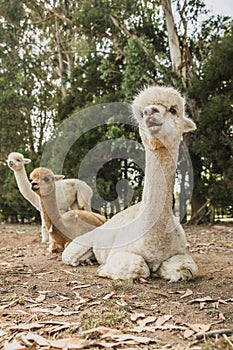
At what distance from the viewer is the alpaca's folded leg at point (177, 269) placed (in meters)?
3.53

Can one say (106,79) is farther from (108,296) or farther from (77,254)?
(108,296)

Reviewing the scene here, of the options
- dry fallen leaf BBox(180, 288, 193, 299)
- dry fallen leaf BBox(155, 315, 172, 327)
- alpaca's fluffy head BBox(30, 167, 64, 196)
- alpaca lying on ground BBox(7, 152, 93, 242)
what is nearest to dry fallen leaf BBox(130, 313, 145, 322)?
dry fallen leaf BBox(155, 315, 172, 327)

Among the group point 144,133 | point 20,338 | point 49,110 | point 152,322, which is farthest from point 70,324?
point 49,110

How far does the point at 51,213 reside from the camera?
209 inches

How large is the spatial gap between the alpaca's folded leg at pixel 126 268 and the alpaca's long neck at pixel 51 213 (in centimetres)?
172

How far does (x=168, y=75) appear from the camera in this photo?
1097 centimetres

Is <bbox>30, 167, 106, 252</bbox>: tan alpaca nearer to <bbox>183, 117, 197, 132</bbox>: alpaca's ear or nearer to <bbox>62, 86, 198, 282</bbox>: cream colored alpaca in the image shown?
<bbox>62, 86, 198, 282</bbox>: cream colored alpaca

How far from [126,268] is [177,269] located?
45 cm

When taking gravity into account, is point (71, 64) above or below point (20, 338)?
above

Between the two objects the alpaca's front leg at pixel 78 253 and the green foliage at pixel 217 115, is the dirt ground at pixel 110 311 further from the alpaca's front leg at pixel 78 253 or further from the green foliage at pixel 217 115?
the green foliage at pixel 217 115

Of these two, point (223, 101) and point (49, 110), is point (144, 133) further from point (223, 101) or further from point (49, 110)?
point (49, 110)

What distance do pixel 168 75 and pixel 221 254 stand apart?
6.71 m

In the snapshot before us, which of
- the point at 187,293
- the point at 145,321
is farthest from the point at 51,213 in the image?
the point at 145,321

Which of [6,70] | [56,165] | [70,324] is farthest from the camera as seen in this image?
[6,70]
